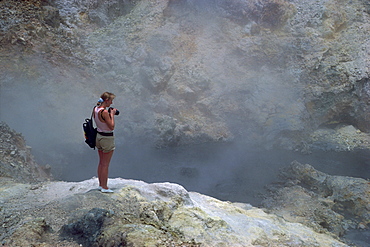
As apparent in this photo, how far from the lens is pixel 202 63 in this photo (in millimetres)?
16906

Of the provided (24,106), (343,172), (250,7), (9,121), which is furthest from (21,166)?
(250,7)

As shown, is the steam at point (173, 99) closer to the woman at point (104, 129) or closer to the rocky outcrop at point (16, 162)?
the rocky outcrop at point (16, 162)

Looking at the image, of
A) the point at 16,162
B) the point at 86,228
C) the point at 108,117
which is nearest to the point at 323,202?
the point at 108,117

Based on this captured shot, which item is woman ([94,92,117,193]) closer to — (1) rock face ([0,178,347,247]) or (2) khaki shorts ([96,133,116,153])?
(2) khaki shorts ([96,133,116,153])

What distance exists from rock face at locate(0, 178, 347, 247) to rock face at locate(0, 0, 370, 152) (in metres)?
7.86

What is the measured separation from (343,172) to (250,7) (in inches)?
441

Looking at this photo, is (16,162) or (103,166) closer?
(103,166)

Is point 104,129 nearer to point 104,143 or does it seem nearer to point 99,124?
point 99,124

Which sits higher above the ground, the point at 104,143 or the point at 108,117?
the point at 108,117

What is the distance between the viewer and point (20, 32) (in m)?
14.8

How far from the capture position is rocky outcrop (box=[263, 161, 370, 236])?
7879 mm

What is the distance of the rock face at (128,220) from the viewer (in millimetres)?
3375

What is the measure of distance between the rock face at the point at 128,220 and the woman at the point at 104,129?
0.33m

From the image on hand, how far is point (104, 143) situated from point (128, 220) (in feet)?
4.66
